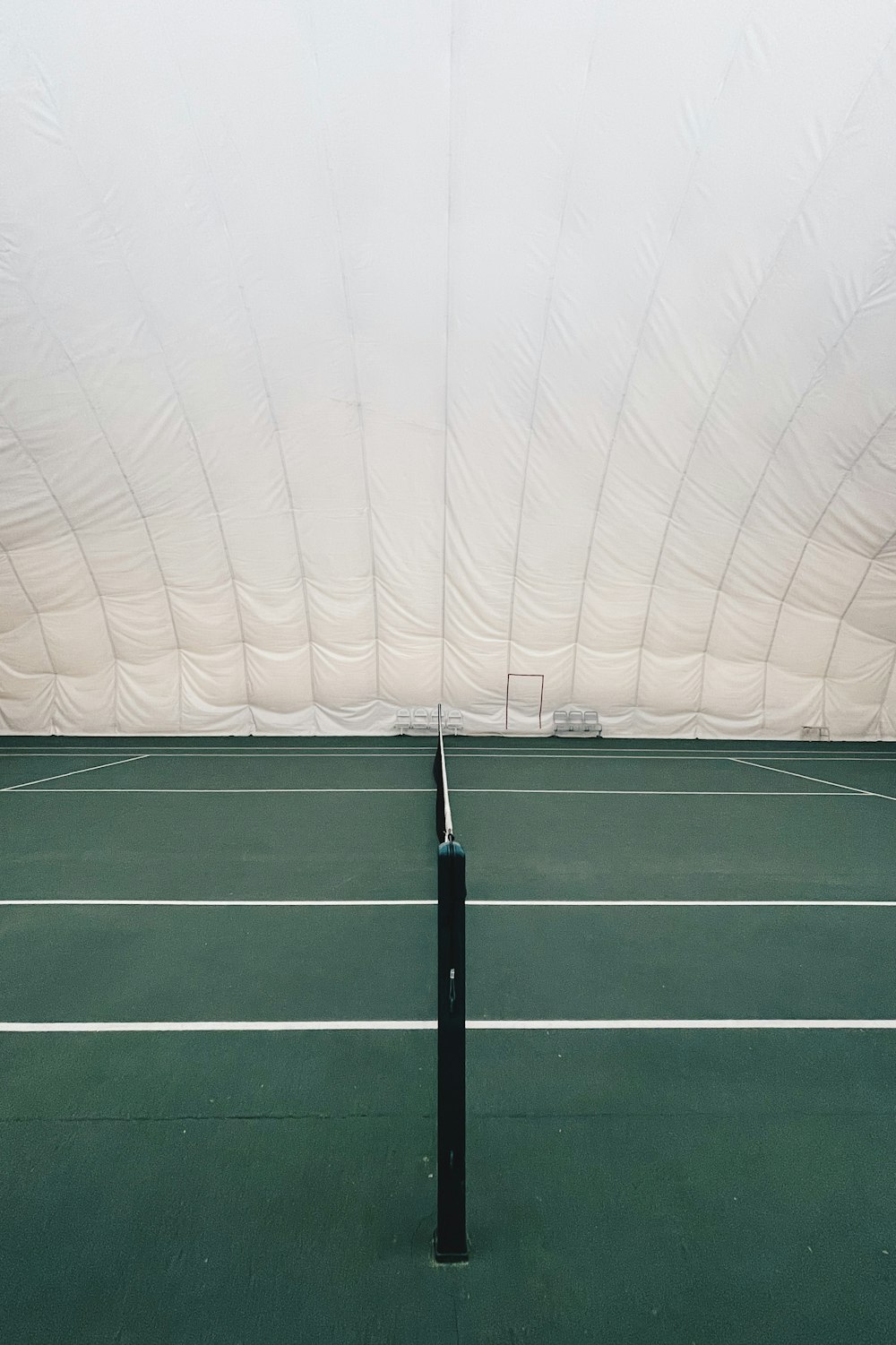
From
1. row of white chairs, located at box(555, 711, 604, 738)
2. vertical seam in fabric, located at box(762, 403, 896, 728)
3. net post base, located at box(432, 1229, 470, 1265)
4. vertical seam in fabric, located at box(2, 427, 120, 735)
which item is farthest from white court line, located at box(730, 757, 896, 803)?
vertical seam in fabric, located at box(2, 427, 120, 735)

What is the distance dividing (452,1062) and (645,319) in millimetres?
12930

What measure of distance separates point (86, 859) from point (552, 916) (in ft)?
16.4

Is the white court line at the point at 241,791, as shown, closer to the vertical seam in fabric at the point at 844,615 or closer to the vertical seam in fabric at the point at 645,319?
the vertical seam in fabric at the point at 645,319

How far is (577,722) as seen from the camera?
17.4 metres

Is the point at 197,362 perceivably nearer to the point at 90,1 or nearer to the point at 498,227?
the point at 90,1

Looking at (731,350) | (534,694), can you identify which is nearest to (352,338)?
(731,350)

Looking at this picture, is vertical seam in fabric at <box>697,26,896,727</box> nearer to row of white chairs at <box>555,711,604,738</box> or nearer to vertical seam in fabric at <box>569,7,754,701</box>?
vertical seam in fabric at <box>569,7,754,701</box>

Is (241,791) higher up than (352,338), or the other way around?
(352,338)

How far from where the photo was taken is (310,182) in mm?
11086

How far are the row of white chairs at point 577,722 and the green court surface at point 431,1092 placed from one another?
915 centimetres

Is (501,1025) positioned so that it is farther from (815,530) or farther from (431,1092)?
(815,530)

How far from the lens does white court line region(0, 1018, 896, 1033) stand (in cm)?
425

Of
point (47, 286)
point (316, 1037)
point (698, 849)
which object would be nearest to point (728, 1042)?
point (316, 1037)

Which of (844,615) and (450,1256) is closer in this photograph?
(450,1256)
